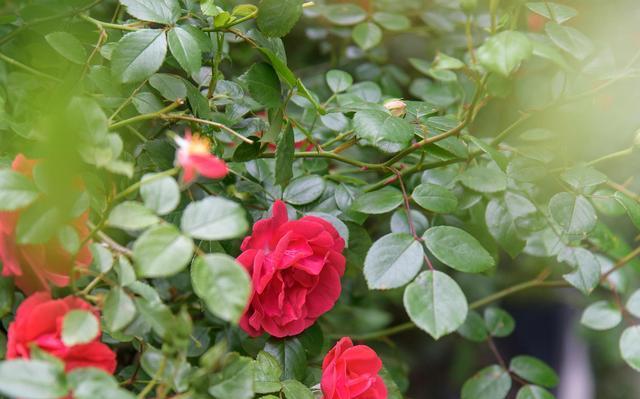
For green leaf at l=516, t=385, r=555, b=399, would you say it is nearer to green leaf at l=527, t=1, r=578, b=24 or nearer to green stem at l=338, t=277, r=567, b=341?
green stem at l=338, t=277, r=567, b=341

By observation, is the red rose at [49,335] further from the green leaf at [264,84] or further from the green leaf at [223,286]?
the green leaf at [264,84]

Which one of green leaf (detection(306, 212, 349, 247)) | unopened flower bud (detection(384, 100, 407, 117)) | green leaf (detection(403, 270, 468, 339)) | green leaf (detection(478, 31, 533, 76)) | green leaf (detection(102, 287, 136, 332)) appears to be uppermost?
green leaf (detection(478, 31, 533, 76))

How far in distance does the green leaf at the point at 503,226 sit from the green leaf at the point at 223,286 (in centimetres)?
46

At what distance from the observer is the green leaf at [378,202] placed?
736 mm

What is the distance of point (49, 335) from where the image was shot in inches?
19.3

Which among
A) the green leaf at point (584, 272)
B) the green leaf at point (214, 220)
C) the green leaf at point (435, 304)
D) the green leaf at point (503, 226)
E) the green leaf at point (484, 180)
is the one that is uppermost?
the green leaf at point (214, 220)

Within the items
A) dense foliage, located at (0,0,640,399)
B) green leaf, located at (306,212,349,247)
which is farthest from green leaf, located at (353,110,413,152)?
green leaf, located at (306,212,349,247)

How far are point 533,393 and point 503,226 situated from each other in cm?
26

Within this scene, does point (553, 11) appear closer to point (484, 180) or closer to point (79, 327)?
point (484, 180)

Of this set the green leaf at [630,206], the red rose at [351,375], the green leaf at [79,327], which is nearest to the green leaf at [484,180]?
the green leaf at [630,206]

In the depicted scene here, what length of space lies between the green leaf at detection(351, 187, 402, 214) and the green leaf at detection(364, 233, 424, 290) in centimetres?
7

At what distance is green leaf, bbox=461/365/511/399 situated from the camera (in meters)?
0.99

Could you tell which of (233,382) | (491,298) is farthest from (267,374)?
(491,298)

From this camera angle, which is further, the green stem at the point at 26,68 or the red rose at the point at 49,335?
the green stem at the point at 26,68
